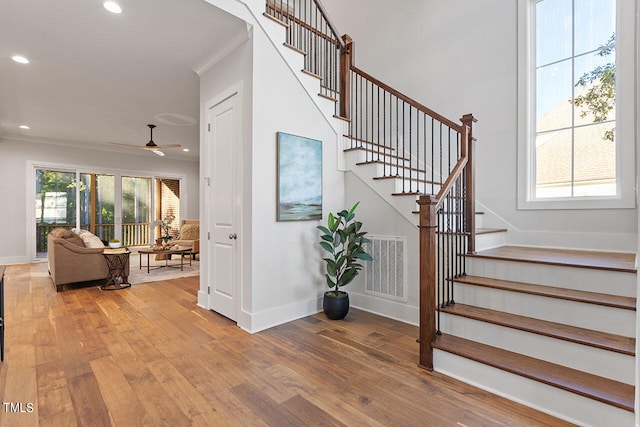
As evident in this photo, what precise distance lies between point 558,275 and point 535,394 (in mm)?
985

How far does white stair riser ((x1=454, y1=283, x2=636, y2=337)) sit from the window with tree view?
1.78m

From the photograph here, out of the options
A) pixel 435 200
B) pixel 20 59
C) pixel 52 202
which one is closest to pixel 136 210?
pixel 52 202

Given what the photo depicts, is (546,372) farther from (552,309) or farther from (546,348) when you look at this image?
(552,309)

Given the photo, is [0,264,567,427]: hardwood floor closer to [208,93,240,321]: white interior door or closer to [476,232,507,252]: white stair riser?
[208,93,240,321]: white interior door

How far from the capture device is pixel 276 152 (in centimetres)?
319

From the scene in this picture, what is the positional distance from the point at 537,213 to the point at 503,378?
91.2 inches

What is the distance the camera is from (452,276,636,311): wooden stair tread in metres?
1.95

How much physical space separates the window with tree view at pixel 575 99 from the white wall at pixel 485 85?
26 centimetres

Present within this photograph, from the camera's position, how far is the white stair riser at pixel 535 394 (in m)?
1.59

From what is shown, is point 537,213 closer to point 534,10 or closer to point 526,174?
point 526,174

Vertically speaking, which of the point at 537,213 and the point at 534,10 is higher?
the point at 534,10

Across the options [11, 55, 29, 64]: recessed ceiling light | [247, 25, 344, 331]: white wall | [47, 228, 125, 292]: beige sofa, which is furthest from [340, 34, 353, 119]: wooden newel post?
[47, 228, 125, 292]: beige sofa

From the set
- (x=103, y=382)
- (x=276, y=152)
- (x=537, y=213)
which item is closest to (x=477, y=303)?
(x=537, y=213)

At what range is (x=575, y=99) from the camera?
3342mm
